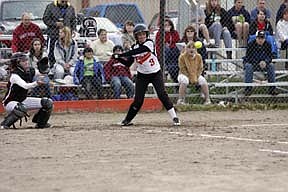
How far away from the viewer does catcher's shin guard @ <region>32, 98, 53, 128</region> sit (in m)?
14.5

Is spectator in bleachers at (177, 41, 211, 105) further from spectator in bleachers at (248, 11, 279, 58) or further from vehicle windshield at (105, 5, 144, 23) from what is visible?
vehicle windshield at (105, 5, 144, 23)

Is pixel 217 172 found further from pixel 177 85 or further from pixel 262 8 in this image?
pixel 262 8

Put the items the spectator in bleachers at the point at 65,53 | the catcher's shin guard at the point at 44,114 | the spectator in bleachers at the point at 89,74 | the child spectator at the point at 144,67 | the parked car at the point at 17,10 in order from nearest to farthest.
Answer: the catcher's shin guard at the point at 44,114
the child spectator at the point at 144,67
the spectator in bleachers at the point at 89,74
the spectator in bleachers at the point at 65,53
the parked car at the point at 17,10

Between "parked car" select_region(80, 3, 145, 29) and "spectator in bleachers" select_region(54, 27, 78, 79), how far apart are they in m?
4.19

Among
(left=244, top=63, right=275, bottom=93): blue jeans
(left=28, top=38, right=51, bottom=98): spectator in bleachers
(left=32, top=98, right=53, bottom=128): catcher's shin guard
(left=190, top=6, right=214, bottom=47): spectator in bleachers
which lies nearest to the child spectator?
(left=32, top=98, right=53, bottom=128): catcher's shin guard

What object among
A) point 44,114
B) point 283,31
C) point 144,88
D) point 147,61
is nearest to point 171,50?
point 283,31

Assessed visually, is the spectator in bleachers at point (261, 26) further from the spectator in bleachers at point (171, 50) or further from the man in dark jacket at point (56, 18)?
the man in dark jacket at point (56, 18)

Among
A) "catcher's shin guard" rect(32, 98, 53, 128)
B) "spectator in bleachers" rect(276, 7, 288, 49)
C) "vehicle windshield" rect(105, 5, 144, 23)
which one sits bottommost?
"catcher's shin guard" rect(32, 98, 53, 128)

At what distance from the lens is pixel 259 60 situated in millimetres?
18922

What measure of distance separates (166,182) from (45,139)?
4.66 meters

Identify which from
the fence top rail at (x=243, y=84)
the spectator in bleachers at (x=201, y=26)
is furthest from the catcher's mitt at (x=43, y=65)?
the spectator in bleachers at (x=201, y=26)

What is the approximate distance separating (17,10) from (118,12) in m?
3.12

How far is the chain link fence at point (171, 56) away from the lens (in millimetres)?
17906

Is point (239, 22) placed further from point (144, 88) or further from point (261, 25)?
point (144, 88)
